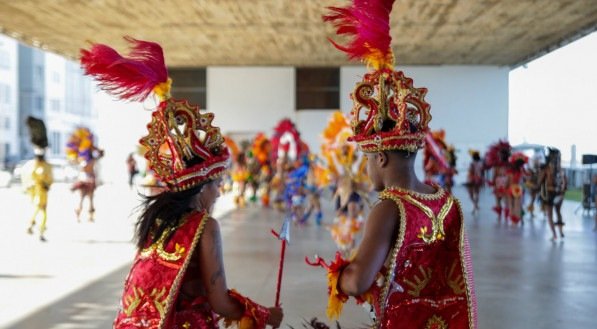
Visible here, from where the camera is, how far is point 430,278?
7.38 feet

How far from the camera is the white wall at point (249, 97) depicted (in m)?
26.8

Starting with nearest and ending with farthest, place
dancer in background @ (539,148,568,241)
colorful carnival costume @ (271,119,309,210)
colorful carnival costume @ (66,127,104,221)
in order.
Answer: dancer in background @ (539,148,568,241)
colorful carnival costume @ (66,127,104,221)
colorful carnival costume @ (271,119,309,210)

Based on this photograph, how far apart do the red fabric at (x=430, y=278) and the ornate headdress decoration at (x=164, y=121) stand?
747 mm

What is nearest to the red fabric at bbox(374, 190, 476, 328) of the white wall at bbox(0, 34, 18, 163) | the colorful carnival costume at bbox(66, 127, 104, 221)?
the colorful carnival costume at bbox(66, 127, 104, 221)

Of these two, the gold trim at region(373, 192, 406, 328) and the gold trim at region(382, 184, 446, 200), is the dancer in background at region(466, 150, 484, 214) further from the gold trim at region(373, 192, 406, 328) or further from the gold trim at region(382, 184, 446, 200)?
the gold trim at region(373, 192, 406, 328)

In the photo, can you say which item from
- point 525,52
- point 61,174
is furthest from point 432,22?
point 61,174

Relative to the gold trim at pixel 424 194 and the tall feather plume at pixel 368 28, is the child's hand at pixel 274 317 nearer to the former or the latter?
the gold trim at pixel 424 194

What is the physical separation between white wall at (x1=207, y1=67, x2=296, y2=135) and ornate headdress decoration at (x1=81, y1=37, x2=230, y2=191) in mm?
24224

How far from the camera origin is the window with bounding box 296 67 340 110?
26906 millimetres

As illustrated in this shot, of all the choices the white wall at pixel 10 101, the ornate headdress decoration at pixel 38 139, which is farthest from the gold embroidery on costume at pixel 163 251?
the white wall at pixel 10 101

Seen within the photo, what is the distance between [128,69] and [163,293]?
35.9 inches

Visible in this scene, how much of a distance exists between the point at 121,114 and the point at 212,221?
1017 inches

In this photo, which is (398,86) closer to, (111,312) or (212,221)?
(212,221)

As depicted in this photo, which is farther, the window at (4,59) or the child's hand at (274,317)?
the window at (4,59)
